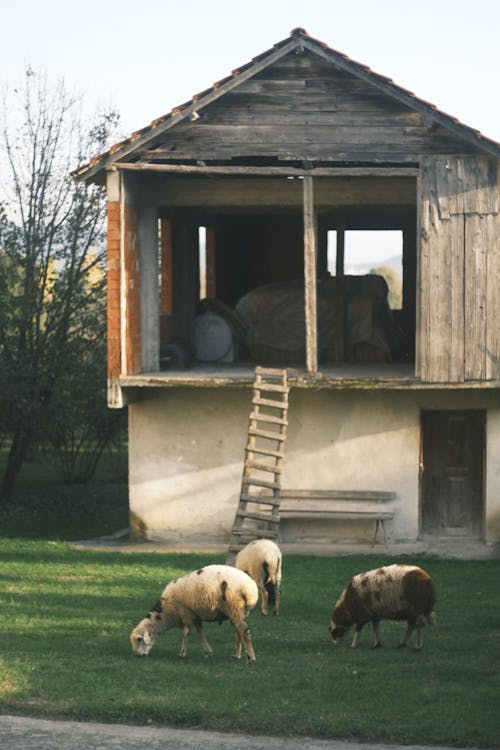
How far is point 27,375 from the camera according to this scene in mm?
25781

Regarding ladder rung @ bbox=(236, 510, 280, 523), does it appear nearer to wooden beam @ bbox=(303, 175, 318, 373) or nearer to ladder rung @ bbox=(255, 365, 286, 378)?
A: ladder rung @ bbox=(255, 365, 286, 378)

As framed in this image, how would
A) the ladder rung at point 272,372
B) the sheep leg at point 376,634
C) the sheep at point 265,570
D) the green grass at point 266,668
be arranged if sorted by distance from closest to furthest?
→ the green grass at point 266,668 < the sheep leg at point 376,634 < the sheep at point 265,570 < the ladder rung at point 272,372

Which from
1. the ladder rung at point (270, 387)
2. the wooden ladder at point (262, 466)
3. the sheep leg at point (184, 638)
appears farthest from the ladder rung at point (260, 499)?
the sheep leg at point (184, 638)

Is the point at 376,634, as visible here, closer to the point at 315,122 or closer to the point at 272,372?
the point at 272,372

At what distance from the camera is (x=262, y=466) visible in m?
20.6

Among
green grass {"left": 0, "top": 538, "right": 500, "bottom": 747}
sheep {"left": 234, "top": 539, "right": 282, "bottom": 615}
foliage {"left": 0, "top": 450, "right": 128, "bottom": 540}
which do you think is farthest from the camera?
foliage {"left": 0, "top": 450, "right": 128, "bottom": 540}

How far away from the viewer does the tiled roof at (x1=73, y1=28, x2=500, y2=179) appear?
2039 centimetres

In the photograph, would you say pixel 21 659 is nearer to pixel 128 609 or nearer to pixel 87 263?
pixel 128 609

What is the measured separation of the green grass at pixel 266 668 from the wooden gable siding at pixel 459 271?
366 cm

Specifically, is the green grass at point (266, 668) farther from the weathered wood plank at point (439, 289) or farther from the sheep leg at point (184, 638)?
the weathered wood plank at point (439, 289)

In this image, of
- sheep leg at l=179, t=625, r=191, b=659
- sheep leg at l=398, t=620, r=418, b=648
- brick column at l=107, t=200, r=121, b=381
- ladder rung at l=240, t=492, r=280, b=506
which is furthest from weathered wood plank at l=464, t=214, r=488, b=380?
sheep leg at l=179, t=625, r=191, b=659

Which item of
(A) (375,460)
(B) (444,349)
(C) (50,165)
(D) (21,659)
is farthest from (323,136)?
(D) (21,659)

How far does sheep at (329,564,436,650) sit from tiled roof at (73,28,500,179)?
8.73m

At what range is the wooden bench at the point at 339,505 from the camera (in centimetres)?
2128
